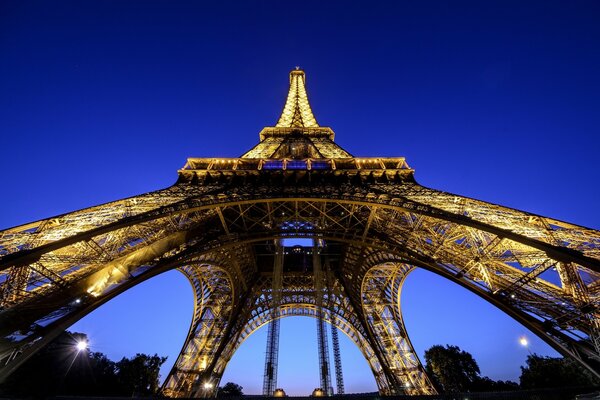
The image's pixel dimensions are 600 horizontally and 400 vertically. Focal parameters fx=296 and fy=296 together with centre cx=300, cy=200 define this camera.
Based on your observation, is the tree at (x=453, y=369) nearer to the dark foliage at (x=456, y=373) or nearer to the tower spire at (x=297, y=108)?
the dark foliage at (x=456, y=373)

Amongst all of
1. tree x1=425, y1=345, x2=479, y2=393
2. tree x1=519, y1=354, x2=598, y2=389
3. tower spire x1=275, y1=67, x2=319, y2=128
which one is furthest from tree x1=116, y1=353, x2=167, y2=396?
tree x1=519, y1=354, x2=598, y2=389

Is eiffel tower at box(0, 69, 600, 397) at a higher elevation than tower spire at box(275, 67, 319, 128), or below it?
below

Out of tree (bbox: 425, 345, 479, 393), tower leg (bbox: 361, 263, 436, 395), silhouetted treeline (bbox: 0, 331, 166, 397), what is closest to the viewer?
silhouetted treeline (bbox: 0, 331, 166, 397)

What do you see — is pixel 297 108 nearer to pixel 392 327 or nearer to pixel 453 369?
pixel 392 327

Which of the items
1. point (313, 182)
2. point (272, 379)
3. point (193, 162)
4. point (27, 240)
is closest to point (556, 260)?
point (313, 182)

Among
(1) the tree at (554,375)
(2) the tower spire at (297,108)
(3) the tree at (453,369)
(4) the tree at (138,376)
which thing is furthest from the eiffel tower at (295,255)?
(1) the tree at (554,375)

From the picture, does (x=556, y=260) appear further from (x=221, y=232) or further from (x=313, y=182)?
(x=221, y=232)

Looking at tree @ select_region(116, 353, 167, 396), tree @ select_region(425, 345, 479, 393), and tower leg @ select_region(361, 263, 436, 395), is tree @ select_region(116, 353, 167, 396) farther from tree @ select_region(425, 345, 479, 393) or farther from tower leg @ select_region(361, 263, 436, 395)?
tree @ select_region(425, 345, 479, 393)
